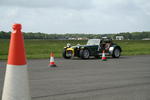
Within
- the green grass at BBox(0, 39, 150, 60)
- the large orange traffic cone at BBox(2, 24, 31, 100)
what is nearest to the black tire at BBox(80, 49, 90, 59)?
the green grass at BBox(0, 39, 150, 60)

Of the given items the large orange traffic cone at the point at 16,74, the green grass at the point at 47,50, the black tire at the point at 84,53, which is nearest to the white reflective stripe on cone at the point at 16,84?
the large orange traffic cone at the point at 16,74

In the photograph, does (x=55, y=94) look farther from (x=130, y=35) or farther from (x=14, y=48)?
(x=130, y=35)

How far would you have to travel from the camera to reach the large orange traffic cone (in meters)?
2.79

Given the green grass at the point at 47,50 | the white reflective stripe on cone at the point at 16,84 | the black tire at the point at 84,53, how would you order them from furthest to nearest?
the green grass at the point at 47,50 → the black tire at the point at 84,53 → the white reflective stripe on cone at the point at 16,84

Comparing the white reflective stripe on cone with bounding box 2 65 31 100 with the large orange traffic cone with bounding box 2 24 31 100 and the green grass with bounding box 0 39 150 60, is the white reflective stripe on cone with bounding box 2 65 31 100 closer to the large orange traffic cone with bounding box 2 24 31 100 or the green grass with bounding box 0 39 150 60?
the large orange traffic cone with bounding box 2 24 31 100

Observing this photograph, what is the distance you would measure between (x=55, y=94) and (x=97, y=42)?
1715 centimetres

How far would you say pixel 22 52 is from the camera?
9.52ft

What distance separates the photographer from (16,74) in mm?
2830

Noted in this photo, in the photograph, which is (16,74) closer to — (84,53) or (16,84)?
(16,84)

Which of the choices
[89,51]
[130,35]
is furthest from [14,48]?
[130,35]

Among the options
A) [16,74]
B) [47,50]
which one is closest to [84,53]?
[47,50]

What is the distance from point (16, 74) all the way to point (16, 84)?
3.7 inches

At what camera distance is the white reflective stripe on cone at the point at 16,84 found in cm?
279

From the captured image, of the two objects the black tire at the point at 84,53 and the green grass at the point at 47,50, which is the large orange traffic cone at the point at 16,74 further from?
the green grass at the point at 47,50
